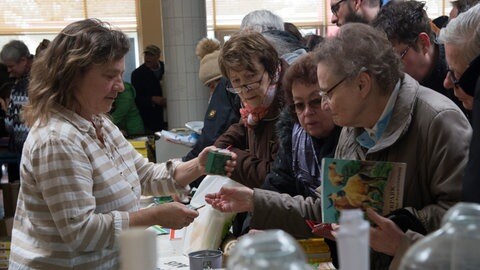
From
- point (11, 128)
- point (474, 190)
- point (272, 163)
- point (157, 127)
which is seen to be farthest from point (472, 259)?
point (157, 127)

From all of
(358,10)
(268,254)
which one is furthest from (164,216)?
(358,10)

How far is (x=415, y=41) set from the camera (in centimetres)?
253

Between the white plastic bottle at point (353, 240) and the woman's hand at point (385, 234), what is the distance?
0.82 m

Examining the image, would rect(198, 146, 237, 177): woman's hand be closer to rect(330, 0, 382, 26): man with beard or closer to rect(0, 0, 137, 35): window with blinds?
rect(330, 0, 382, 26): man with beard

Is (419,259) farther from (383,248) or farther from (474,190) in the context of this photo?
(383,248)

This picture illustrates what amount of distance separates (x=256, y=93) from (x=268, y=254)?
192cm

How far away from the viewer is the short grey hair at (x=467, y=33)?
64.0 inches

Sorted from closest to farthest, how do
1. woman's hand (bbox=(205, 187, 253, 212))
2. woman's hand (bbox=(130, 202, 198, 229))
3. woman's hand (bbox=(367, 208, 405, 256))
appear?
1. woman's hand (bbox=(367, 208, 405, 256))
2. woman's hand (bbox=(130, 202, 198, 229))
3. woman's hand (bbox=(205, 187, 253, 212))

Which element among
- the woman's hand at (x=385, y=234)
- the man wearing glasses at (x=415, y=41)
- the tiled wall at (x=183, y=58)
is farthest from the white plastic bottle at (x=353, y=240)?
the tiled wall at (x=183, y=58)

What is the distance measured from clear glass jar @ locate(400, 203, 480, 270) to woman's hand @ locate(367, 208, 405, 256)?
759 millimetres

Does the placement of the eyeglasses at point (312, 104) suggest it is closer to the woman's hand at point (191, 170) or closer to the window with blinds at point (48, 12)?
the woman's hand at point (191, 170)

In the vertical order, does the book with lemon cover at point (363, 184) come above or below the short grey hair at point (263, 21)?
below

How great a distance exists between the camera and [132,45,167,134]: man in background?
298 inches

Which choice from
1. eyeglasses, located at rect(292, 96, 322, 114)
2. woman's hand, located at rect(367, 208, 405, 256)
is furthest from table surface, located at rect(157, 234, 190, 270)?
woman's hand, located at rect(367, 208, 405, 256)
